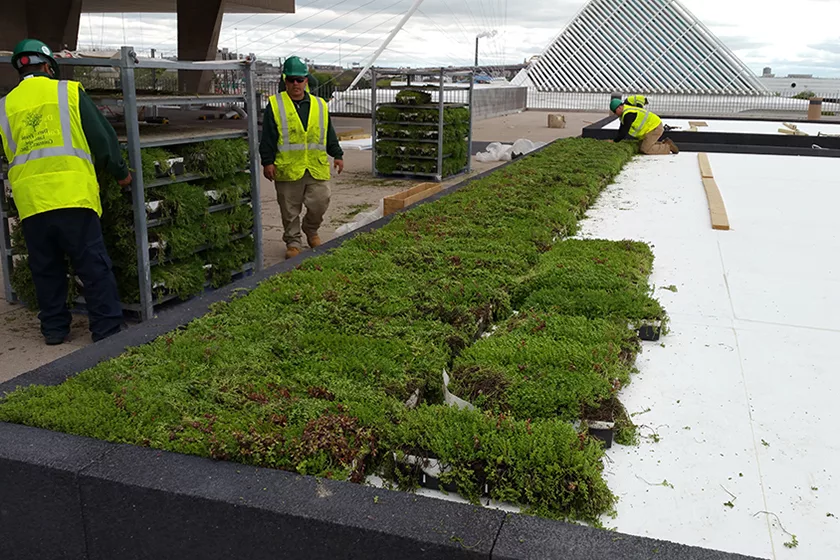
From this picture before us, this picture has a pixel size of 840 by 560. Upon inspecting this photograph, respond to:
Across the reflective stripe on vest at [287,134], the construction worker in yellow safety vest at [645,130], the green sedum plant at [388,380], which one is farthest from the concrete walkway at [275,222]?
the construction worker in yellow safety vest at [645,130]

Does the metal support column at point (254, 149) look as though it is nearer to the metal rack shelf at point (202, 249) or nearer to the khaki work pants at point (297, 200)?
the metal rack shelf at point (202, 249)

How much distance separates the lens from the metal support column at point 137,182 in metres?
5.44

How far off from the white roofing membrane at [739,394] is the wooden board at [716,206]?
137 mm

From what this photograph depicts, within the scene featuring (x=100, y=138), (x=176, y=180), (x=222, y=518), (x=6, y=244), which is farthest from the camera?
(x=6, y=244)

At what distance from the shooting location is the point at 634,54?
6750cm

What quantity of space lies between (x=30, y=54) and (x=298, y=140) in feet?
10.3

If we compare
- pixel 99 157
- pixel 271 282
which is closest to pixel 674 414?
pixel 271 282

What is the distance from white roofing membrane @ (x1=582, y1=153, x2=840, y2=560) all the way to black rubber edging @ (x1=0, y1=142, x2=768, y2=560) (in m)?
0.60

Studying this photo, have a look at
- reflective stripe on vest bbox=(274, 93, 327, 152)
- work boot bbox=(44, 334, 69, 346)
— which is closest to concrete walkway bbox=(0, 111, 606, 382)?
work boot bbox=(44, 334, 69, 346)

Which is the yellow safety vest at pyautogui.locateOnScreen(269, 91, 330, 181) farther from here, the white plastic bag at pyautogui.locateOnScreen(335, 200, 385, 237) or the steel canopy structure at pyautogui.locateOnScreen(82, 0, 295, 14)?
Answer: the steel canopy structure at pyautogui.locateOnScreen(82, 0, 295, 14)

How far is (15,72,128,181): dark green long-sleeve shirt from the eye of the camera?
5086 millimetres

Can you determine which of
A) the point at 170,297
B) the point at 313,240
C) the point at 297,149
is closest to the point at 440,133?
the point at 313,240

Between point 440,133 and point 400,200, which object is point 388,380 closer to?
point 400,200

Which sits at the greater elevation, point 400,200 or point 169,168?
point 169,168
